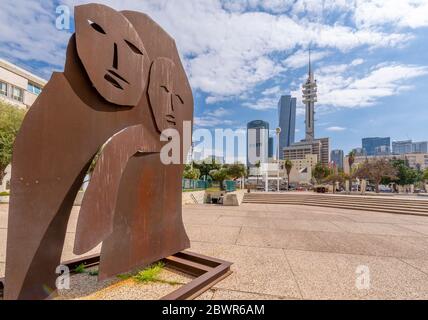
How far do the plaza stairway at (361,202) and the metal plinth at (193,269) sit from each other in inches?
605

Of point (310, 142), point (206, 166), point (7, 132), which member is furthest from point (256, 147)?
point (310, 142)

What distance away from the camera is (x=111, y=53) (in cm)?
337

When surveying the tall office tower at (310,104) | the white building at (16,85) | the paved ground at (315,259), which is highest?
the tall office tower at (310,104)

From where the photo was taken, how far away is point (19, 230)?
271 cm

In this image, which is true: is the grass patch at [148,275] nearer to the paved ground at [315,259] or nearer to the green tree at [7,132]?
the paved ground at [315,259]

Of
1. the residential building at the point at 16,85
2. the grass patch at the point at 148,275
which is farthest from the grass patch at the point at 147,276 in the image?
the residential building at the point at 16,85

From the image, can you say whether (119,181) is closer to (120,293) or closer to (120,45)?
(120,293)

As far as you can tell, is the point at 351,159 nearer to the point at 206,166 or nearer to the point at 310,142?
the point at 206,166

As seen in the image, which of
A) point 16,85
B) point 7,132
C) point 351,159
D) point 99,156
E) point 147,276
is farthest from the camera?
point 351,159

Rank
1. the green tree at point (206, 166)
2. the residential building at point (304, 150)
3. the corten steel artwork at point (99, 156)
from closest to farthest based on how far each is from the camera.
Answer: the corten steel artwork at point (99, 156)
the green tree at point (206, 166)
the residential building at point (304, 150)

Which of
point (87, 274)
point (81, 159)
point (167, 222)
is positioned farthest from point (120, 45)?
point (87, 274)

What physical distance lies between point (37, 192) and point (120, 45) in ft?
7.91

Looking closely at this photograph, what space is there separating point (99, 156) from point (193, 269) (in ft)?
9.08

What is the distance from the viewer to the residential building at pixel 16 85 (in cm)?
2383
